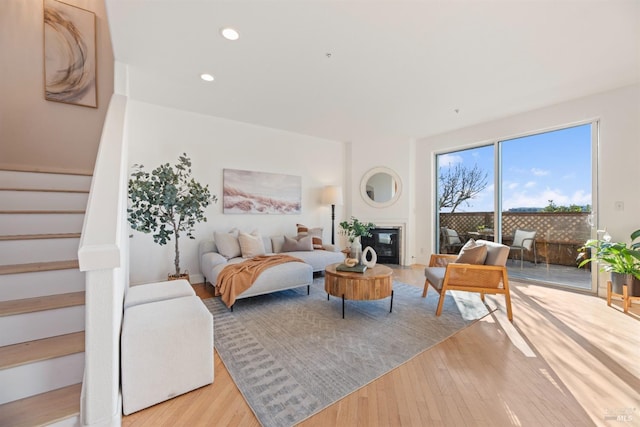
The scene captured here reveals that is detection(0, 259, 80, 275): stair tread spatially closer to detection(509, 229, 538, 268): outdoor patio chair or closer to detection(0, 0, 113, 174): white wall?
detection(0, 0, 113, 174): white wall

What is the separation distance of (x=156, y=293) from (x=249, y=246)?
1.80 meters

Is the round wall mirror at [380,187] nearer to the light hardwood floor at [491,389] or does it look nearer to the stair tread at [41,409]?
the light hardwood floor at [491,389]

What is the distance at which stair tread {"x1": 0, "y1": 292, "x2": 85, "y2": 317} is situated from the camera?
4.34ft

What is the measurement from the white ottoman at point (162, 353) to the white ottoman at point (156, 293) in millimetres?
175

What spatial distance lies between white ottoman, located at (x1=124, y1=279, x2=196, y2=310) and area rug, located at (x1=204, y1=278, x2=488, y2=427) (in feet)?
1.83

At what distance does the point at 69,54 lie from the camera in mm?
2965

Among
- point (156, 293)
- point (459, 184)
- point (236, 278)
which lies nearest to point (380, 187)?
point (459, 184)

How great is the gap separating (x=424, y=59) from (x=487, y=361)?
9.31ft

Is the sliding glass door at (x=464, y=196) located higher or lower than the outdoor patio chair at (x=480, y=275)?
higher

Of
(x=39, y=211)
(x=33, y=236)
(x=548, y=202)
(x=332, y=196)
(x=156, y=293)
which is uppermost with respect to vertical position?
(x=332, y=196)

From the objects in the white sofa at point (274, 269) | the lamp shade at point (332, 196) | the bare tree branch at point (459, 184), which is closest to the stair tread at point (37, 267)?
the white sofa at point (274, 269)

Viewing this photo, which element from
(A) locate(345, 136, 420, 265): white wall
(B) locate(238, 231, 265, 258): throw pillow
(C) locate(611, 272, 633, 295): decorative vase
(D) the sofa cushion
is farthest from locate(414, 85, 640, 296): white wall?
(B) locate(238, 231, 265, 258): throw pillow

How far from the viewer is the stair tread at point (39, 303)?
1324 mm

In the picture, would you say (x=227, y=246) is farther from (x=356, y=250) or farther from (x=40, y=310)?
(x=40, y=310)
